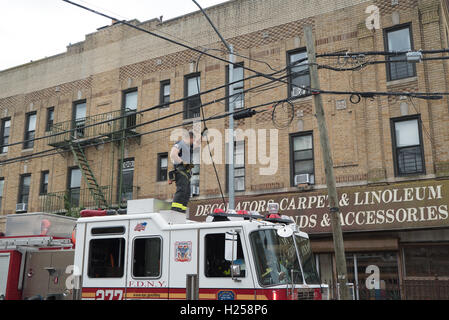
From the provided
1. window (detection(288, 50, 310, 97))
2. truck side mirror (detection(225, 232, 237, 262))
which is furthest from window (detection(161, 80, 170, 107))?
truck side mirror (detection(225, 232, 237, 262))

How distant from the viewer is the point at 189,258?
7816mm

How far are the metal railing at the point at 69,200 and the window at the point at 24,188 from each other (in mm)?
1377

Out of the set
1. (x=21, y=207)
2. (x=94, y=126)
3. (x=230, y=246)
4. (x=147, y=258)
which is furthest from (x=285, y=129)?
(x=21, y=207)

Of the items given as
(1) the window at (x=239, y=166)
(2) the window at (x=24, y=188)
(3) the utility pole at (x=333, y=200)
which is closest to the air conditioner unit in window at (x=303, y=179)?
(1) the window at (x=239, y=166)

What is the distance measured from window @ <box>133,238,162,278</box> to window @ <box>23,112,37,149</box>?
18368mm

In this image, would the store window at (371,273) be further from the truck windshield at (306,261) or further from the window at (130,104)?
the window at (130,104)

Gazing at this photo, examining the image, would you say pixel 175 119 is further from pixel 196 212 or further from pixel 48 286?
pixel 48 286

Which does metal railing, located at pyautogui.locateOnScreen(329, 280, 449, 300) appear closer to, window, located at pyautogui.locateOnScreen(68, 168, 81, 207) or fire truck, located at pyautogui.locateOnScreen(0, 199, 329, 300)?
fire truck, located at pyautogui.locateOnScreen(0, 199, 329, 300)

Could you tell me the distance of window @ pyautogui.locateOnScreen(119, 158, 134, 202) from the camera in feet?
67.9

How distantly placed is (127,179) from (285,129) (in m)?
7.65
